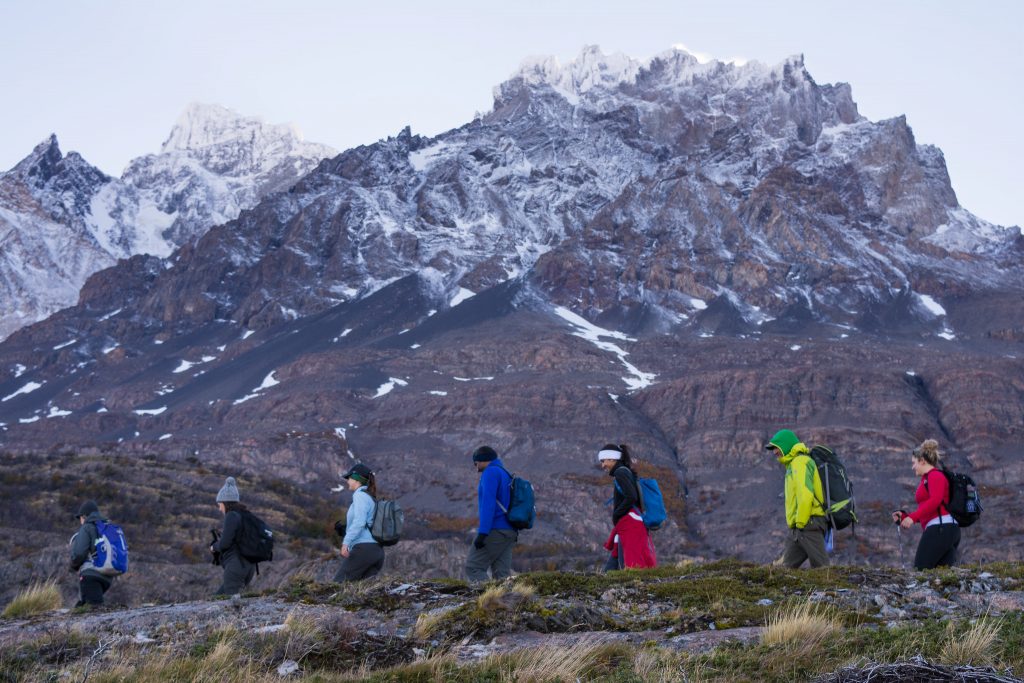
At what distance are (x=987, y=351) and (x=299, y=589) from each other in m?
173

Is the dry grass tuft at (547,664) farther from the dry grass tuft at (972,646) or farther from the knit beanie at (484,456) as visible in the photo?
the knit beanie at (484,456)

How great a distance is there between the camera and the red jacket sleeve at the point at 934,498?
11.8 meters

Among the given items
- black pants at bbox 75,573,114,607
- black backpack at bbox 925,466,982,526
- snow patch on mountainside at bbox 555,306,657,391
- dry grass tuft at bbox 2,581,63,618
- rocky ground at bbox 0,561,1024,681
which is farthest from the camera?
Answer: snow patch on mountainside at bbox 555,306,657,391

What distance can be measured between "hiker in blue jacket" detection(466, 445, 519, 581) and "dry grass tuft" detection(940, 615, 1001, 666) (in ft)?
21.1

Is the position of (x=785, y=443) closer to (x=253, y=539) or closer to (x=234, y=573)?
(x=253, y=539)

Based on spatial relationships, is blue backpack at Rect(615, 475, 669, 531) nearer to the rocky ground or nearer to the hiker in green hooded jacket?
the rocky ground

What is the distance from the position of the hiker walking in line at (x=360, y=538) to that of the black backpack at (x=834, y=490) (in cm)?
545

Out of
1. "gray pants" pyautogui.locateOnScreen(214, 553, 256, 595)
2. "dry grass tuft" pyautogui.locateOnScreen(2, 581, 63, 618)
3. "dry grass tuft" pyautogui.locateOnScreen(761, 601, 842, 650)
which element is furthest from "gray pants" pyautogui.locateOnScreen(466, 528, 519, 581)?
"dry grass tuft" pyautogui.locateOnScreen(761, 601, 842, 650)

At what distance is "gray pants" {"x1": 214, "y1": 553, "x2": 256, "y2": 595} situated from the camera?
493 inches

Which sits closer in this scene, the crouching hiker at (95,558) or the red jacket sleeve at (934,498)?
the red jacket sleeve at (934,498)

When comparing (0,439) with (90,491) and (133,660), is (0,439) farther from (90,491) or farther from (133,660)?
(133,660)

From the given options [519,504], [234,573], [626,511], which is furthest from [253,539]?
[626,511]

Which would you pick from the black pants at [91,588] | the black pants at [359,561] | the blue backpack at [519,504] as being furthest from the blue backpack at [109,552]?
the blue backpack at [519,504]

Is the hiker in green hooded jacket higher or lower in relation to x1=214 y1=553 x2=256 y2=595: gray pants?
higher
